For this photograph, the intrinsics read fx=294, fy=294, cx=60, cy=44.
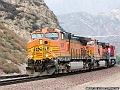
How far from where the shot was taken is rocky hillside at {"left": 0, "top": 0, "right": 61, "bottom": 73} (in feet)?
126

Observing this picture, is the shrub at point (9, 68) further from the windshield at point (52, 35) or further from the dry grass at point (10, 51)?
the windshield at point (52, 35)

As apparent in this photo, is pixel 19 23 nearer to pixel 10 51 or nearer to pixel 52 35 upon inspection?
pixel 10 51

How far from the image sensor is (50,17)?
67.4 meters

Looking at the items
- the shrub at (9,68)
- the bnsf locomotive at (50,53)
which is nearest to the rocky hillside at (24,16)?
the shrub at (9,68)

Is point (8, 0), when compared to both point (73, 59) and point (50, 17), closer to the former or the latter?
point (50, 17)

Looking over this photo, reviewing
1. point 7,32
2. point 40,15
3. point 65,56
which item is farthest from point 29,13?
point 65,56

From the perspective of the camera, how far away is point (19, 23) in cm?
5700

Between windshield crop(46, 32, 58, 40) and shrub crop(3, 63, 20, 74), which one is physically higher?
windshield crop(46, 32, 58, 40)

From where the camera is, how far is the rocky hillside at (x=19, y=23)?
38406mm

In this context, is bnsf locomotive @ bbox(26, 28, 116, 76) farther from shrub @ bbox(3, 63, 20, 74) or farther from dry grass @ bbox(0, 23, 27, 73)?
dry grass @ bbox(0, 23, 27, 73)

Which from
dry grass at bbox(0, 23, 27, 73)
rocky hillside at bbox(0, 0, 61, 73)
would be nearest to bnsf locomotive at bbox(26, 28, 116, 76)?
dry grass at bbox(0, 23, 27, 73)

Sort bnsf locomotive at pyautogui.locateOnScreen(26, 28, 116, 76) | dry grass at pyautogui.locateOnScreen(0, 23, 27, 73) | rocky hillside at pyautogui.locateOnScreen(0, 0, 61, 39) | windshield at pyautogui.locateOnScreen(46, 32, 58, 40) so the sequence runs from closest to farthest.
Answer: bnsf locomotive at pyautogui.locateOnScreen(26, 28, 116, 76)
windshield at pyautogui.locateOnScreen(46, 32, 58, 40)
dry grass at pyautogui.locateOnScreen(0, 23, 27, 73)
rocky hillside at pyautogui.locateOnScreen(0, 0, 61, 39)

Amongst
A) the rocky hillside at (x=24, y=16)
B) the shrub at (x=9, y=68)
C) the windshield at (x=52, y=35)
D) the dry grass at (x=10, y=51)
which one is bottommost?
the shrub at (x=9, y=68)

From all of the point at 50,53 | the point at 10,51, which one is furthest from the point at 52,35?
the point at 10,51
